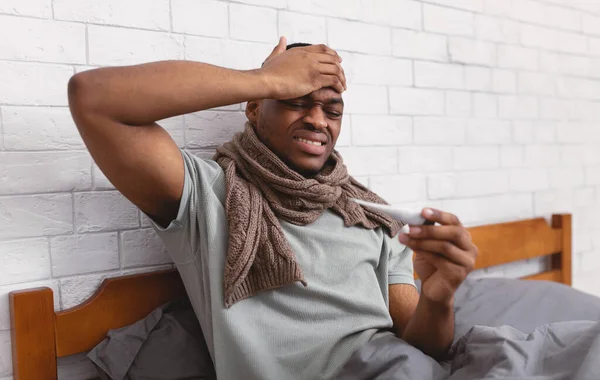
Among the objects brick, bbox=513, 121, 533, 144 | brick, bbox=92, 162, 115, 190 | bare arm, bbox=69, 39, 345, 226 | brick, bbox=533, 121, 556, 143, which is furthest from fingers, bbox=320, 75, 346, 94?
brick, bbox=533, 121, 556, 143

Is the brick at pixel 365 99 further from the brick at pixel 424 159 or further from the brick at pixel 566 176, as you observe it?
the brick at pixel 566 176

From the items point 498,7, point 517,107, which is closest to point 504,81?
point 517,107

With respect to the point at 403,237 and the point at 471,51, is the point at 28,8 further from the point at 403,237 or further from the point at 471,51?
the point at 471,51

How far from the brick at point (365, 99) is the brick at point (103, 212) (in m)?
0.66

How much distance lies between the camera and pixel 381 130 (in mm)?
1692

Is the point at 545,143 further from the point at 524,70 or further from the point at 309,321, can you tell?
the point at 309,321

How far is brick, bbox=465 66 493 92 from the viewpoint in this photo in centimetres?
193

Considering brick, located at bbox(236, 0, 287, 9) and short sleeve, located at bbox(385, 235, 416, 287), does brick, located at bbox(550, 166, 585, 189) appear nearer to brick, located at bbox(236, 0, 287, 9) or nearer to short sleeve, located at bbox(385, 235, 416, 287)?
short sleeve, located at bbox(385, 235, 416, 287)

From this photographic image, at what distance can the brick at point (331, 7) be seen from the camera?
151 centimetres

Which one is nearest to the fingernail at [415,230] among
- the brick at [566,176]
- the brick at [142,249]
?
the brick at [142,249]

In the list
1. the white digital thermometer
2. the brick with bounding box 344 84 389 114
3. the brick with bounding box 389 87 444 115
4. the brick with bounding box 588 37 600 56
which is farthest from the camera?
the brick with bounding box 588 37 600 56

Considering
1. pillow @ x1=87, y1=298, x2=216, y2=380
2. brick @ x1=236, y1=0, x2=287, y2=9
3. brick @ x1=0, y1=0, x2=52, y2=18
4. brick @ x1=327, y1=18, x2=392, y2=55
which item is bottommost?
pillow @ x1=87, y1=298, x2=216, y2=380

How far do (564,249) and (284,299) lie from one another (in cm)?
143

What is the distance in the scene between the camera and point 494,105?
2.01 metres
